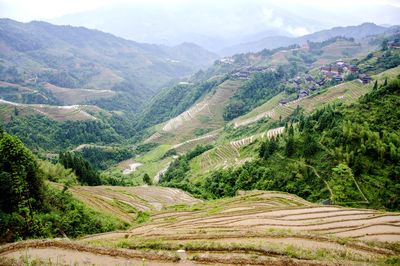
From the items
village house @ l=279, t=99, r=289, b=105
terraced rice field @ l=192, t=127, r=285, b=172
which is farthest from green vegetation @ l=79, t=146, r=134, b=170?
village house @ l=279, t=99, r=289, b=105

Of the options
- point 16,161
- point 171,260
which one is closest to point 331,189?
point 171,260

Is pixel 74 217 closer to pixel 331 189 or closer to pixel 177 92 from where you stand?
pixel 331 189

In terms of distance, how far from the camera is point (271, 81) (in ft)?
434

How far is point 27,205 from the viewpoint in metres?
19.0

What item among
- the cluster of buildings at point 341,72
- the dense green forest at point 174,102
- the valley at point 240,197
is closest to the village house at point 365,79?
the cluster of buildings at point 341,72

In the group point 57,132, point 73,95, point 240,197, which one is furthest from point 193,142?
point 73,95

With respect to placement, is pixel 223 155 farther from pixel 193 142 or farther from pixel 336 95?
pixel 193 142

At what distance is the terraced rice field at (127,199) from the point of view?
29.4 m

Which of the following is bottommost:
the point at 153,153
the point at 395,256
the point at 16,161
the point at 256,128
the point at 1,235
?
the point at 153,153

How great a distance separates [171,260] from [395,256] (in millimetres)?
9460

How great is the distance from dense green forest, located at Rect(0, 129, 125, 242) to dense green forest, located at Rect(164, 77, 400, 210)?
910 inches

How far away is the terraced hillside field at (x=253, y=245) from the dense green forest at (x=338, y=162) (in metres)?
10.5

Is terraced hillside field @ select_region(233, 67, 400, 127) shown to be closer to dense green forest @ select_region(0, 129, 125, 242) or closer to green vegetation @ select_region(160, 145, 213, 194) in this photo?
green vegetation @ select_region(160, 145, 213, 194)

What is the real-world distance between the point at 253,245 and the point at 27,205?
13.3 m
